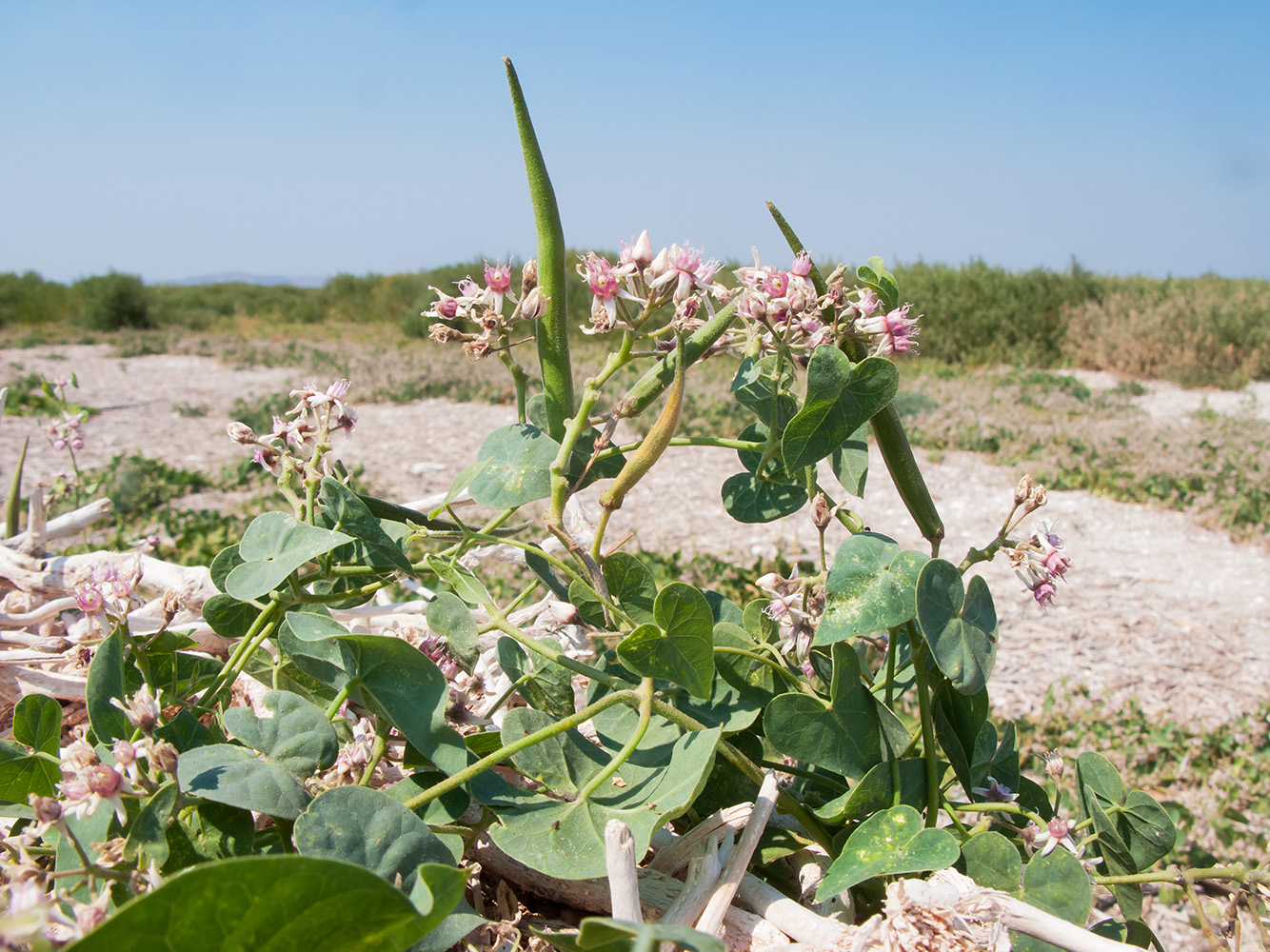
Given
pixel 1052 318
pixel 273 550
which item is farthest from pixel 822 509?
pixel 1052 318

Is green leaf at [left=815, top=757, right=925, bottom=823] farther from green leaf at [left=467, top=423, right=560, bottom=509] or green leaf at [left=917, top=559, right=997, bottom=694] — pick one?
green leaf at [left=467, top=423, right=560, bottom=509]

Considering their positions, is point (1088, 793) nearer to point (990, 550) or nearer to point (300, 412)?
point (990, 550)

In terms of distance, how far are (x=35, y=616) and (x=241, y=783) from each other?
1.69ft

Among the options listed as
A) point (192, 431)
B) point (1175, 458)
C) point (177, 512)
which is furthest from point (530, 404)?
point (192, 431)

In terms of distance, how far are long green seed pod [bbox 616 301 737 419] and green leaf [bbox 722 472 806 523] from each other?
121 millimetres

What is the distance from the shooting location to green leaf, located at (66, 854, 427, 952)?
29 centimetres

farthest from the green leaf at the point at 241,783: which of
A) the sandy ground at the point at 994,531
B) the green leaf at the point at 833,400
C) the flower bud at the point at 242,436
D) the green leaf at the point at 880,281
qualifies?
the sandy ground at the point at 994,531

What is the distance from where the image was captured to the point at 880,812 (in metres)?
0.49

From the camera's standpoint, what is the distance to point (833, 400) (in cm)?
50

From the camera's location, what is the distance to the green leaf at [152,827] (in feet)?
1.25

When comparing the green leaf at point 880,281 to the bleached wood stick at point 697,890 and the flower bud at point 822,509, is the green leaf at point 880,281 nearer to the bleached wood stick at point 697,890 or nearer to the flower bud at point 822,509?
the flower bud at point 822,509

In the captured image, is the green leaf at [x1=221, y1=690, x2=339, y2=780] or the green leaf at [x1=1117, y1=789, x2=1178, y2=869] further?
the green leaf at [x1=1117, y1=789, x2=1178, y2=869]

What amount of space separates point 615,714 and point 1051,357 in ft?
39.0

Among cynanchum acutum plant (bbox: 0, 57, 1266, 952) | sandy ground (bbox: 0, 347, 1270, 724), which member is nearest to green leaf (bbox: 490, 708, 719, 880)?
cynanchum acutum plant (bbox: 0, 57, 1266, 952)
